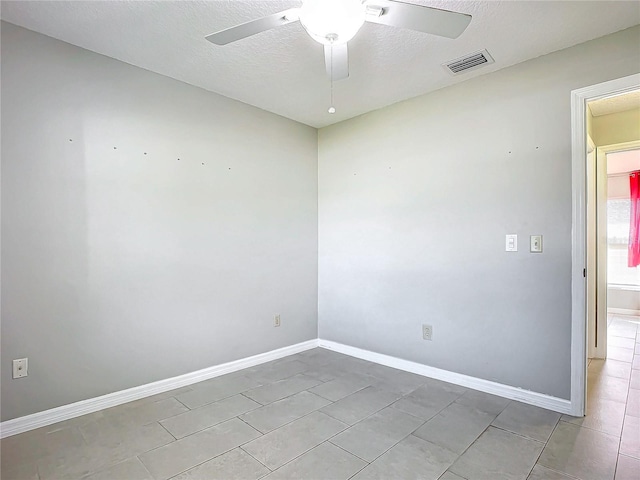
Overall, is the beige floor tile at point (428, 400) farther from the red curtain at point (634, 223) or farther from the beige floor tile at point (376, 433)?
the red curtain at point (634, 223)

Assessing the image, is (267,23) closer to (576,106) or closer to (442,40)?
(442,40)

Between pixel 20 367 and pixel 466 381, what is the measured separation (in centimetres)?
304

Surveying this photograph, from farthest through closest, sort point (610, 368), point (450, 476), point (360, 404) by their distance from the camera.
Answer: point (610, 368) < point (360, 404) < point (450, 476)

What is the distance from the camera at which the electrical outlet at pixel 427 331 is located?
301 cm

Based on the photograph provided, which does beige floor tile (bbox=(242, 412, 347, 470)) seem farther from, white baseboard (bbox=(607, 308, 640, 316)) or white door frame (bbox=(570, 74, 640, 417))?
white baseboard (bbox=(607, 308, 640, 316))

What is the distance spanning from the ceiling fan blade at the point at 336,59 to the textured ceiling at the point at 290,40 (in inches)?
17.0

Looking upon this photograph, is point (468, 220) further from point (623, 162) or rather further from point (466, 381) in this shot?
point (623, 162)

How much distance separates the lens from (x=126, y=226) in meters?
2.55

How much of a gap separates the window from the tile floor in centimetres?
421

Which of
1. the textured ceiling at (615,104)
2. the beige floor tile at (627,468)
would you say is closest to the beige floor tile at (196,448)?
the beige floor tile at (627,468)

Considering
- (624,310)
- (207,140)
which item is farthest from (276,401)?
(624,310)

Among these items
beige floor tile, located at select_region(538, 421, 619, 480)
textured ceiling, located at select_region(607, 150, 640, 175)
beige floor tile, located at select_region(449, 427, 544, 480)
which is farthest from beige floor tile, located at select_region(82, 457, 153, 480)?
textured ceiling, located at select_region(607, 150, 640, 175)

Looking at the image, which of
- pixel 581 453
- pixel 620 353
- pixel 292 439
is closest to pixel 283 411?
pixel 292 439

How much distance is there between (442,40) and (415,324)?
7.16 feet
